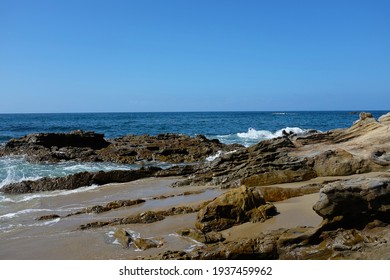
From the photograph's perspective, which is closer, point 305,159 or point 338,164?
point 338,164

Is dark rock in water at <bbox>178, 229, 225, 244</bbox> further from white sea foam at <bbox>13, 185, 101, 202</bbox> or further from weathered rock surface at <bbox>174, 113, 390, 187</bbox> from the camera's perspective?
white sea foam at <bbox>13, 185, 101, 202</bbox>

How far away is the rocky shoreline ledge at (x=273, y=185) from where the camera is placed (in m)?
5.95

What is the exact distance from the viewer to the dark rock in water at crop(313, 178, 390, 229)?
20.2ft

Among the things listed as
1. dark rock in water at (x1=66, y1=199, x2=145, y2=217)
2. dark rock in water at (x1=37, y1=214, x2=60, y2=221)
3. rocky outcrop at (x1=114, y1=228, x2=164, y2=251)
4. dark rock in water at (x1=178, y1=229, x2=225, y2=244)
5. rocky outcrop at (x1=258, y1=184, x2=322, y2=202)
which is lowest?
dark rock in water at (x1=37, y1=214, x2=60, y2=221)

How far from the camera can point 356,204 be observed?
20.4ft

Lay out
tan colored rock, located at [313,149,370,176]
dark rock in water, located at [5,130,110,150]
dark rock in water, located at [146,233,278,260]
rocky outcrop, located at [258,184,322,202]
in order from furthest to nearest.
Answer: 1. dark rock in water, located at [5,130,110,150]
2. tan colored rock, located at [313,149,370,176]
3. rocky outcrop, located at [258,184,322,202]
4. dark rock in water, located at [146,233,278,260]

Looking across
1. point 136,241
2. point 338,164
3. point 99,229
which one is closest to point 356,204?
point 136,241

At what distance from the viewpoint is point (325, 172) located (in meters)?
11.6

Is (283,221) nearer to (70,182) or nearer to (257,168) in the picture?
(257,168)

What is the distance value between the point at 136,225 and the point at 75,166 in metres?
11.4

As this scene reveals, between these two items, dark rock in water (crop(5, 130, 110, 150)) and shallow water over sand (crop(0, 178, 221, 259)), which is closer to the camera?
shallow water over sand (crop(0, 178, 221, 259))

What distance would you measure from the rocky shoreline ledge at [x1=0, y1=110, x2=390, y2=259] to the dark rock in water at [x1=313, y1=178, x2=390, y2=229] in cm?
2

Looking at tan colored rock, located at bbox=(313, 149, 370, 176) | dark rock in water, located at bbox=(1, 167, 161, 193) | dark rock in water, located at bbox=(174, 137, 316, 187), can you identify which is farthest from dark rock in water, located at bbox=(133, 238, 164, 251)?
dark rock in water, located at bbox=(1, 167, 161, 193)

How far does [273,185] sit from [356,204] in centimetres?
500
